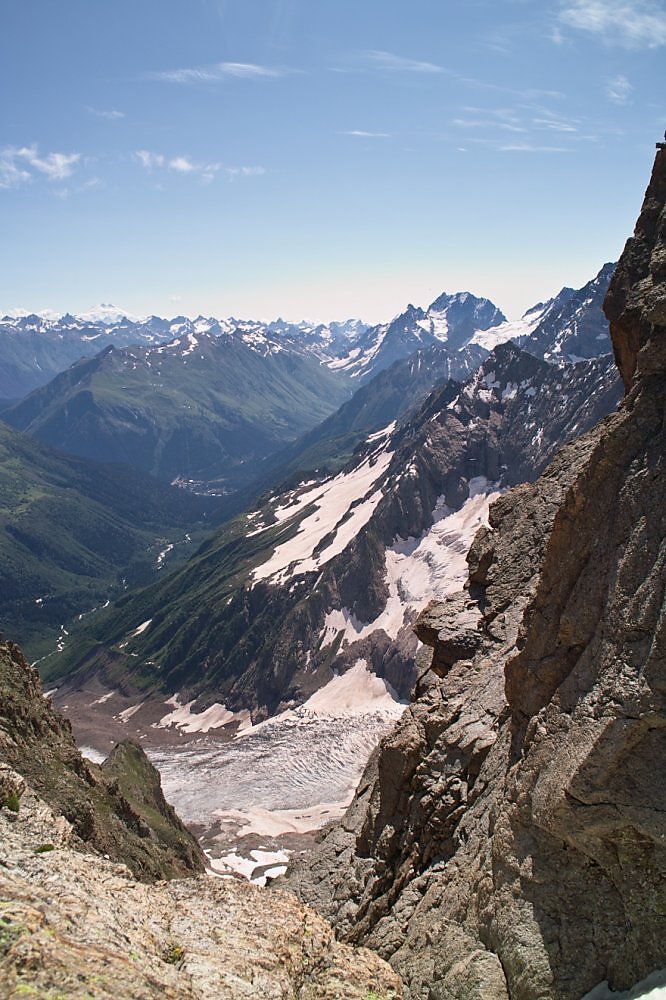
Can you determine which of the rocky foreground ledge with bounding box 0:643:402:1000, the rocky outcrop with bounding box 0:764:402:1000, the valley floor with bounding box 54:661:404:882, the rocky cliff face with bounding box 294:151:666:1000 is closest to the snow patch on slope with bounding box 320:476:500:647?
the valley floor with bounding box 54:661:404:882

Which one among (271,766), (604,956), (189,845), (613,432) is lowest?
(271,766)

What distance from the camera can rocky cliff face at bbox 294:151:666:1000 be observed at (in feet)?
50.7

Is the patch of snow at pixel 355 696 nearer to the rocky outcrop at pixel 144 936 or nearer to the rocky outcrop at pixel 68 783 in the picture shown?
the rocky outcrop at pixel 68 783

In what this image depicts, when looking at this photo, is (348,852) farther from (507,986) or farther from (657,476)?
(657,476)

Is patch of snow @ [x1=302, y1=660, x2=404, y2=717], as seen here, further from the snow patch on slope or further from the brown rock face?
the brown rock face

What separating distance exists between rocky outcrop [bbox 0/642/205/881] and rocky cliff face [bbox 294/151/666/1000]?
44.6 feet

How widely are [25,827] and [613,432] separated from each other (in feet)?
67.6

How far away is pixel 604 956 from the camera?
1527 cm

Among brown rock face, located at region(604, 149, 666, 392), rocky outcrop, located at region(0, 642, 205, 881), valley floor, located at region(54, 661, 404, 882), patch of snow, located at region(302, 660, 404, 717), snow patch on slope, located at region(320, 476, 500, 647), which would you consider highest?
brown rock face, located at region(604, 149, 666, 392)

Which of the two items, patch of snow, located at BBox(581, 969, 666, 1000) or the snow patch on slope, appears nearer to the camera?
patch of snow, located at BBox(581, 969, 666, 1000)

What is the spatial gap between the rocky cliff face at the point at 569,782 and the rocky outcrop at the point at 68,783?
44.6ft

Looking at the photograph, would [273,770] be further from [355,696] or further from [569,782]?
[569,782]

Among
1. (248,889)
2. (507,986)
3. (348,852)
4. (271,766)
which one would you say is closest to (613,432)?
(507,986)

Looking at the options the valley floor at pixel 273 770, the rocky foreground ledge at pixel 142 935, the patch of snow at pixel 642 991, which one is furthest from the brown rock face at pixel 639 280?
the valley floor at pixel 273 770
